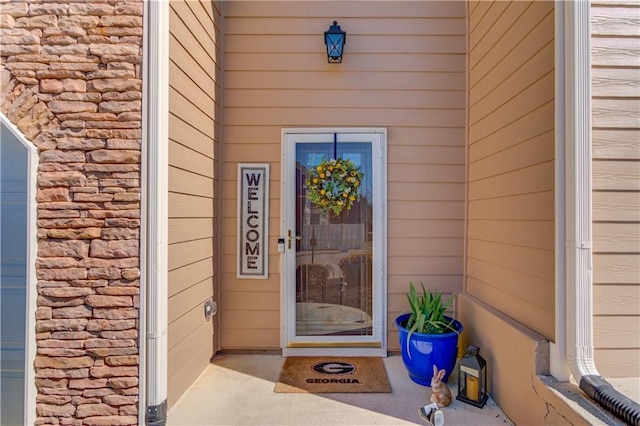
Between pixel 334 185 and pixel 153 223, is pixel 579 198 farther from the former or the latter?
pixel 153 223

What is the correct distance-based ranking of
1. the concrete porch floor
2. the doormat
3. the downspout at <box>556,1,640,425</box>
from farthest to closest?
the doormat < the concrete porch floor < the downspout at <box>556,1,640,425</box>

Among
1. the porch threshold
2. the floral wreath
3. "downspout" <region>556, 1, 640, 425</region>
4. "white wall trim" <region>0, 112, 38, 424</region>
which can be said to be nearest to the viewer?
the porch threshold

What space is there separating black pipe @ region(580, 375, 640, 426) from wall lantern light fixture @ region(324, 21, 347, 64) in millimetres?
2806

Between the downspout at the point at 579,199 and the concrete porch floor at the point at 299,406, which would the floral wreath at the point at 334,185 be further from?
the downspout at the point at 579,199

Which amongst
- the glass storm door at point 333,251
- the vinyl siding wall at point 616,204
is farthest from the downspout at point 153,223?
the vinyl siding wall at point 616,204

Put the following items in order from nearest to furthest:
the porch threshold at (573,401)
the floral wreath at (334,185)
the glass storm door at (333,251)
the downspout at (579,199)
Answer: the porch threshold at (573,401) < the downspout at (579,199) < the floral wreath at (334,185) < the glass storm door at (333,251)

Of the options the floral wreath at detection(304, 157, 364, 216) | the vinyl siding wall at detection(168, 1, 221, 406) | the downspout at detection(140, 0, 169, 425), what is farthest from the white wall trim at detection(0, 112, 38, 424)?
the floral wreath at detection(304, 157, 364, 216)

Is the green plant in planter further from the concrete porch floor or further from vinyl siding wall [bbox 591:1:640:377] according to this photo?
vinyl siding wall [bbox 591:1:640:377]

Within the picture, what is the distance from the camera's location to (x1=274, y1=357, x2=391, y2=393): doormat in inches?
98.1

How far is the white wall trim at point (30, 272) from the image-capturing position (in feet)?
6.27

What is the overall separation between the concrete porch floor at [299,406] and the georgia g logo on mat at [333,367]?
1.08ft

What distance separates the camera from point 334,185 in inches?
119

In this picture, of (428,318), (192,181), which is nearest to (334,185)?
(192,181)

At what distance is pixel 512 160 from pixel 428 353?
1.45 metres
